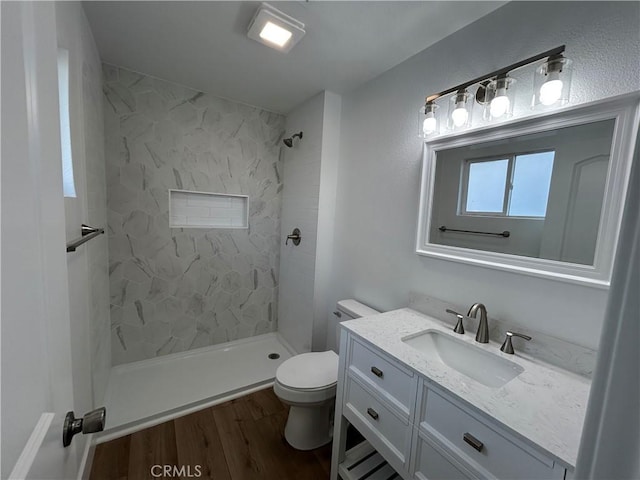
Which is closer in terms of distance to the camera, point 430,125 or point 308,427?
point 430,125

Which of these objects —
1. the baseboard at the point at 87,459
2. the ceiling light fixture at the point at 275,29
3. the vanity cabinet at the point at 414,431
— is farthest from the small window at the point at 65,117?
the vanity cabinet at the point at 414,431

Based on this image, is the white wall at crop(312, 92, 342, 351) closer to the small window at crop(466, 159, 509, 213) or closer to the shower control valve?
the shower control valve

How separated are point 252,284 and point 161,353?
0.98 metres

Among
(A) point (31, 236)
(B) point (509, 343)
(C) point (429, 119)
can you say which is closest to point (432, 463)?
(B) point (509, 343)

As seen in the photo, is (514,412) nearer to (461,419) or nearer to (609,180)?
(461,419)

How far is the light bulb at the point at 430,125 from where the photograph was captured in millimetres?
1400

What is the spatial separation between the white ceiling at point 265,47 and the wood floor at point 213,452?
2402 millimetres

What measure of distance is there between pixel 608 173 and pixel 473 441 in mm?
1001

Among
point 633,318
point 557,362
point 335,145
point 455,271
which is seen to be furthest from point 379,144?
point 633,318

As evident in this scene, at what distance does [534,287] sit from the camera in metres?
1.08

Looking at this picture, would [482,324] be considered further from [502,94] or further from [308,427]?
[308,427]

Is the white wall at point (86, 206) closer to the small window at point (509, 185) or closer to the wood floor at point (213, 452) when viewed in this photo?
the wood floor at point (213, 452)

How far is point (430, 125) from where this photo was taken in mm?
1406

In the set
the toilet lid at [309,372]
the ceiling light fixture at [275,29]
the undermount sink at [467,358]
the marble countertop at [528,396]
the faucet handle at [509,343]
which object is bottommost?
the toilet lid at [309,372]
